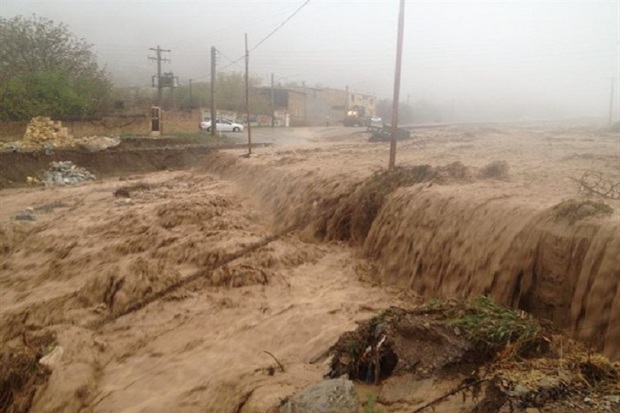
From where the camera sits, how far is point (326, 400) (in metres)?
3.37

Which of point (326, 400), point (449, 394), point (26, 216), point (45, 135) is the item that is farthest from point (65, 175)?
point (449, 394)

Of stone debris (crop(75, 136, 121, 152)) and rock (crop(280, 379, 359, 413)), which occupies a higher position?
stone debris (crop(75, 136, 121, 152))

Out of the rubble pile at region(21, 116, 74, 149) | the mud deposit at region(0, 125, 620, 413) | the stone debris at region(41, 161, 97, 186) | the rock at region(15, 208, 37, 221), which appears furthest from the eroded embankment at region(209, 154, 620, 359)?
the rubble pile at region(21, 116, 74, 149)

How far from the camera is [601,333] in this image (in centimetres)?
412

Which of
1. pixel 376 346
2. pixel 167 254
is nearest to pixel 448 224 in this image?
pixel 376 346

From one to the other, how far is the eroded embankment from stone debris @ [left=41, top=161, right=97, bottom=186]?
12897mm

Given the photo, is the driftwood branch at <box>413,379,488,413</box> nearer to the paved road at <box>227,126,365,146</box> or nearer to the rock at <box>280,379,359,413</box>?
the rock at <box>280,379,359,413</box>

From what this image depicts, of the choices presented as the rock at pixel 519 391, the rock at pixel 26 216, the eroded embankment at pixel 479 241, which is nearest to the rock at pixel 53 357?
the eroded embankment at pixel 479 241

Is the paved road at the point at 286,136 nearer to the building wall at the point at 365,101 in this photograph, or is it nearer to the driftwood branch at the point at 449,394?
the driftwood branch at the point at 449,394

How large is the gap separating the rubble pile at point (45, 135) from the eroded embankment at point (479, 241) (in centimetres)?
1774

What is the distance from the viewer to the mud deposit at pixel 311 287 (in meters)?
3.81

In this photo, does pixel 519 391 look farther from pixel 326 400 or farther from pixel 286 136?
pixel 286 136

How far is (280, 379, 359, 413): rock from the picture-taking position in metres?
3.31

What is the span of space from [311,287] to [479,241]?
2622 mm
